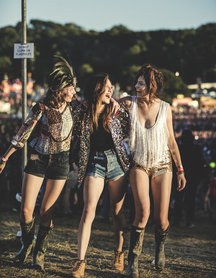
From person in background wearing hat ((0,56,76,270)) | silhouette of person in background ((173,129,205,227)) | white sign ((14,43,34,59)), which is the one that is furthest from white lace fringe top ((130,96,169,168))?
silhouette of person in background ((173,129,205,227))

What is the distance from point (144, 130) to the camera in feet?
10.4

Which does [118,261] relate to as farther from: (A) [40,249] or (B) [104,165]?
(B) [104,165]

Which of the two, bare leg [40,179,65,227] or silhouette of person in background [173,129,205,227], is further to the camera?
silhouette of person in background [173,129,205,227]

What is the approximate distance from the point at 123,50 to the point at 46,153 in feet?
275

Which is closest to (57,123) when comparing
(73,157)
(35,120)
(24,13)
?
(35,120)

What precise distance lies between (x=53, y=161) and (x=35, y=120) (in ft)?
1.33

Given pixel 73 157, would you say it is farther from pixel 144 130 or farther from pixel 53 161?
pixel 144 130

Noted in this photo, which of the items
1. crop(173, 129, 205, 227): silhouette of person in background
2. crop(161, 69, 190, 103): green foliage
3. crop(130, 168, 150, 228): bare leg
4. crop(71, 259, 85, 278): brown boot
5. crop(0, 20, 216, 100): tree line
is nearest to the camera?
crop(71, 259, 85, 278): brown boot

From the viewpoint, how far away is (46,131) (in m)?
3.12

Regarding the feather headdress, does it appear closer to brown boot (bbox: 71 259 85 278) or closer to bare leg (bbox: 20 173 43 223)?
bare leg (bbox: 20 173 43 223)

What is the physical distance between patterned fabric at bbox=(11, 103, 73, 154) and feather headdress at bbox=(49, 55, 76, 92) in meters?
0.23

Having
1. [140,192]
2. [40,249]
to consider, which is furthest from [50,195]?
[140,192]

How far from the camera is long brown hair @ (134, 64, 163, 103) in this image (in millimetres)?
3230

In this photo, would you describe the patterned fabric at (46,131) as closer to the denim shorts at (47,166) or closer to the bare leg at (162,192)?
the denim shorts at (47,166)
